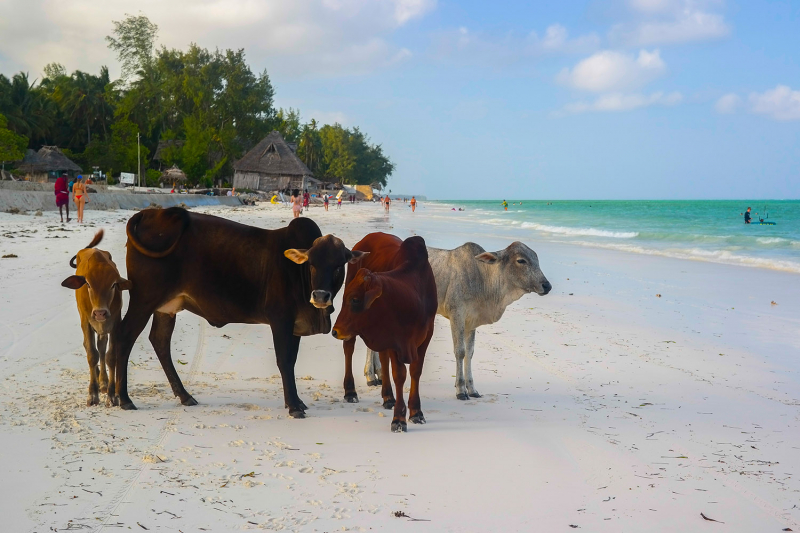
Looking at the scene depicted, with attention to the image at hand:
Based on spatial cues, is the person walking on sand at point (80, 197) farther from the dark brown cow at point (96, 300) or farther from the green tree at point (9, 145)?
the green tree at point (9, 145)

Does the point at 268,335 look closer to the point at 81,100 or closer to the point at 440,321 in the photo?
the point at 440,321

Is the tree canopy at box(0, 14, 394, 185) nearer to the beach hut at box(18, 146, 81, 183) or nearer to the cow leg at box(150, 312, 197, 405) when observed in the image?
the beach hut at box(18, 146, 81, 183)

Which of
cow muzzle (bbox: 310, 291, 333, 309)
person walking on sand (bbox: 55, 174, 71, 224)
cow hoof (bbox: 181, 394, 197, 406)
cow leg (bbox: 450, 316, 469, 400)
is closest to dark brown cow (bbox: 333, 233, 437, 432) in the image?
Result: cow muzzle (bbox: 310, 291, 333, 309)

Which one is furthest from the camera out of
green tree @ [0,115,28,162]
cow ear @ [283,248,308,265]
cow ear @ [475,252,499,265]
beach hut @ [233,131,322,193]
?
beach hut @ [233,131,322,193]

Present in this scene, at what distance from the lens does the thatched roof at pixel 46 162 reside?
61.0 m

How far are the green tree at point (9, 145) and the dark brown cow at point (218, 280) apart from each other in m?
52.8

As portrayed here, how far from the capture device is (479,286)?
761 centimetres

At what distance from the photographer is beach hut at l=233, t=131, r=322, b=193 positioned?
75.9 m

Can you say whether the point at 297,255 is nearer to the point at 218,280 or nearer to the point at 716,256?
the point at 218,280

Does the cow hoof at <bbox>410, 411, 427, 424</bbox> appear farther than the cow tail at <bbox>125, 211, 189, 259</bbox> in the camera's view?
No

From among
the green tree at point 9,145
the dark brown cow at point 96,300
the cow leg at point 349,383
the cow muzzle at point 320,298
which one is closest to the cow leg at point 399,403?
the cow muzzle at point 320,298

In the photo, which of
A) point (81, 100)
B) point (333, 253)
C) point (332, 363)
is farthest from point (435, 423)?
point (81, 100)

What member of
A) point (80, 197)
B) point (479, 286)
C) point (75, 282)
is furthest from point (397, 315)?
point (80, 197)

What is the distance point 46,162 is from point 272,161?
2268 centimetres
